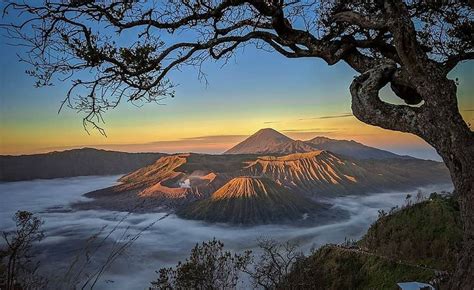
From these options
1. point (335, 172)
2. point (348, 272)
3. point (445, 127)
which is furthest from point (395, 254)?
point (335, 172)

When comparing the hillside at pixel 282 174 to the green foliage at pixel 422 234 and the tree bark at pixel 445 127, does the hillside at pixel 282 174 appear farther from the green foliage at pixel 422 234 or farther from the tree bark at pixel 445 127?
the tree bark at pixel 445 127

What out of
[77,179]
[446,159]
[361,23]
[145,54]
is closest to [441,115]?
[446,159]

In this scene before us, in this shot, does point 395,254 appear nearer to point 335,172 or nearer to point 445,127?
point 445,127

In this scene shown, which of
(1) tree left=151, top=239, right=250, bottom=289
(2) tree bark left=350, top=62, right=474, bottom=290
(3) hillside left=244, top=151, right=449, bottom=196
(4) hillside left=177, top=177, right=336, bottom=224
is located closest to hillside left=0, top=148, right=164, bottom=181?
(4) hillside left=177, top=177, right=336, bottom=224

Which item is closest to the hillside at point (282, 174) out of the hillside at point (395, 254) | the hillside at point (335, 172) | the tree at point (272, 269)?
the hillside at point (335, 172)

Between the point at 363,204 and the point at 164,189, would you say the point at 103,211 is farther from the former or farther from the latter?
the point at 363,204

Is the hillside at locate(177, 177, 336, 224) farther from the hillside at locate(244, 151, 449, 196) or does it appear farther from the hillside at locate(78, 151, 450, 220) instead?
the hillside at locate(244, 151, 449, 196)
